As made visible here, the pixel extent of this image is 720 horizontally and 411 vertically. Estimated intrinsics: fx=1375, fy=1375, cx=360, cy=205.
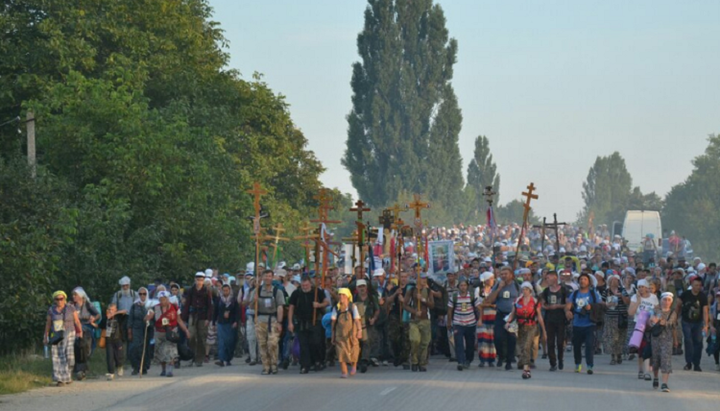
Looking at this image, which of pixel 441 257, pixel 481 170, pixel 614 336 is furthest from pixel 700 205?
pixel 614 336

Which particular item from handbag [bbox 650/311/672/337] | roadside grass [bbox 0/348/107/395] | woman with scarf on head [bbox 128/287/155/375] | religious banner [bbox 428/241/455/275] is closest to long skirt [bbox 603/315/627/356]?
handbag [bbox 650/311/672/337]

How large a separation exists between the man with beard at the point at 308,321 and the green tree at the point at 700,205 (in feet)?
354

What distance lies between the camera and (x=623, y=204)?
19000 centimetres

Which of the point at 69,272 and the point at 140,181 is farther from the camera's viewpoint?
the point at 140,181

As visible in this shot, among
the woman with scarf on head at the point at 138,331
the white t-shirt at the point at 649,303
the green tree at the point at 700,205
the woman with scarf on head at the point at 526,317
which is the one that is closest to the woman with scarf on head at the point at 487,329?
the woman with scarf on head at the point at 526,317

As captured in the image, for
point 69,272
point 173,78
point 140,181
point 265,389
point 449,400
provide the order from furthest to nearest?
point 173,78, point 140,181, point 69,272, point 265,389, point 449,400

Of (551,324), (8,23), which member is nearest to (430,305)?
(551,324)

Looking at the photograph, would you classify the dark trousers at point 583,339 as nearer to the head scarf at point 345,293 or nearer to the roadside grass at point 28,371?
the head scarf at point 345,293

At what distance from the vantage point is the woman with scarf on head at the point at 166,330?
2391 centimetres

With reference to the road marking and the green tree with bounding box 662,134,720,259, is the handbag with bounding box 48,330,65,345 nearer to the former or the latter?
the road marking

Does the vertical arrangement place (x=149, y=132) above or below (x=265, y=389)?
above

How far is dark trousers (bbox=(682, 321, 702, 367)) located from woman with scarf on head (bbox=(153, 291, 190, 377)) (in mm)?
8836

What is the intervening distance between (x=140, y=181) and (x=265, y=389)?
56.9ft

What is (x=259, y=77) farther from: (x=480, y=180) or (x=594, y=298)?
(x=480, y=180)
